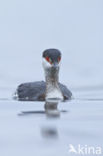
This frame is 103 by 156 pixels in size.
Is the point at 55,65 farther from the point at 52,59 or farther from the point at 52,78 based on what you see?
the point at 52,78

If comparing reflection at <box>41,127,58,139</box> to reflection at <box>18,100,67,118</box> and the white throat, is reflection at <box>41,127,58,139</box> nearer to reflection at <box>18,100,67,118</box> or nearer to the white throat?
reflection at <box>18,100,67,118</box>

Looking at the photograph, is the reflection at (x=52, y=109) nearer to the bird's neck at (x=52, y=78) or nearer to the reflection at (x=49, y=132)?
the bird's neck at (x=52, y=78)

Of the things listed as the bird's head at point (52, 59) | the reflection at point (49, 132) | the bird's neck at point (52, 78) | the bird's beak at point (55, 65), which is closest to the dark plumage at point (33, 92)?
the bird's neck at point (52, 78)

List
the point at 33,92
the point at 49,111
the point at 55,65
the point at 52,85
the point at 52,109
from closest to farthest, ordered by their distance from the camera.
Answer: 1. the point at 49,111
2. the point at 52,109
3. the point at 55,65
4. the point at 52,85
5. the point at 33,92

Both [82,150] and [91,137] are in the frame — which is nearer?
[82,150]

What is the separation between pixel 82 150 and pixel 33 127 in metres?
1.75

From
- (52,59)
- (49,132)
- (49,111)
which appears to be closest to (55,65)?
(52,59)

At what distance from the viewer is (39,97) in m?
11.4

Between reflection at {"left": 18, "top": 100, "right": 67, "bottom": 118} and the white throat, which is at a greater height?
the white throat

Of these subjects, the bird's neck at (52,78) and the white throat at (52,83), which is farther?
the bird's neck at (52,78)

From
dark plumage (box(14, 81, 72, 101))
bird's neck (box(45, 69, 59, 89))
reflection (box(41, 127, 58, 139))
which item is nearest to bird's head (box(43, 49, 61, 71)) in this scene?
bird's neck (box(45, 69, 59, 89))

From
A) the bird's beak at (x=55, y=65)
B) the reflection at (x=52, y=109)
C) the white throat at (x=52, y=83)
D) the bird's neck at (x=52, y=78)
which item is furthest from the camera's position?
the bird's neck at (x=52, y=78)

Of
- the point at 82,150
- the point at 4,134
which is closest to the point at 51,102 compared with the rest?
the point at 4,134

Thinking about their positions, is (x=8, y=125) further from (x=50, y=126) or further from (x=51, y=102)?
(x=51, y=102)
